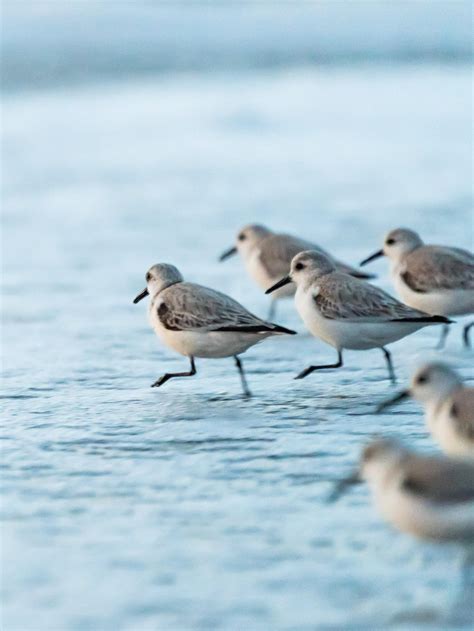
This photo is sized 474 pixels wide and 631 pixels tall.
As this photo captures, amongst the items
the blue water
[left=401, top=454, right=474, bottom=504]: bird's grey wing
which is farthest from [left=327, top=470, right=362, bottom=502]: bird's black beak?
[left=401, top=454, right=474, bottom=504]: bird's grey wing

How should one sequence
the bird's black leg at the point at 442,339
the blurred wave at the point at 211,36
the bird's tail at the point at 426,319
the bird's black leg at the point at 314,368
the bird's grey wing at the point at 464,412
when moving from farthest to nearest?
the blurred wave at the point at 211,36 → the bird's black leg at the point at 442,339 → the bird's black leg at the point at 314,368 → the bird's tail at the point at 426,319 → the bird's grey wing at the point at 464,412

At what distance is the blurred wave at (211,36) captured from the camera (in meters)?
20.7

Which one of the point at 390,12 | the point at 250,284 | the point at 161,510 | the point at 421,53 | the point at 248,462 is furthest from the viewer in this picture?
the point at 390,12

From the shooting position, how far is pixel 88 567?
3.88 metres

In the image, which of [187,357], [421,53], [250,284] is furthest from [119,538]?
[421,53]

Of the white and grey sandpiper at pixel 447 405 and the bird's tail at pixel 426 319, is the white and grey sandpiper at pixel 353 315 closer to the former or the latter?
the bird's tail at pixel 426 319

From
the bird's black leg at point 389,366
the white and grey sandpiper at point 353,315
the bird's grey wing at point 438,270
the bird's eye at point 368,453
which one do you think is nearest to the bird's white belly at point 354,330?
the white and grey sandpiper at point 353,315

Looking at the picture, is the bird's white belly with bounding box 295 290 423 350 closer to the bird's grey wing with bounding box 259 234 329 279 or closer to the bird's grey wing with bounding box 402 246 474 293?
the bird's grey wing with bounding box 402 246 474 293

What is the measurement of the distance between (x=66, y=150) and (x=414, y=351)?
840 centimetres

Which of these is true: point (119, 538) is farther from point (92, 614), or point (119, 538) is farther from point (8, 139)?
point (8, 139)

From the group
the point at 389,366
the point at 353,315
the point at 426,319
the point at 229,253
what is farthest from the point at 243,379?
the point at 229,253

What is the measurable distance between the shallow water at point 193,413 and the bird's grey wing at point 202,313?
32 centimetres

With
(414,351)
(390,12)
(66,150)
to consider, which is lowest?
(414,351)

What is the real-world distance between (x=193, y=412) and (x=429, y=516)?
2242mm
